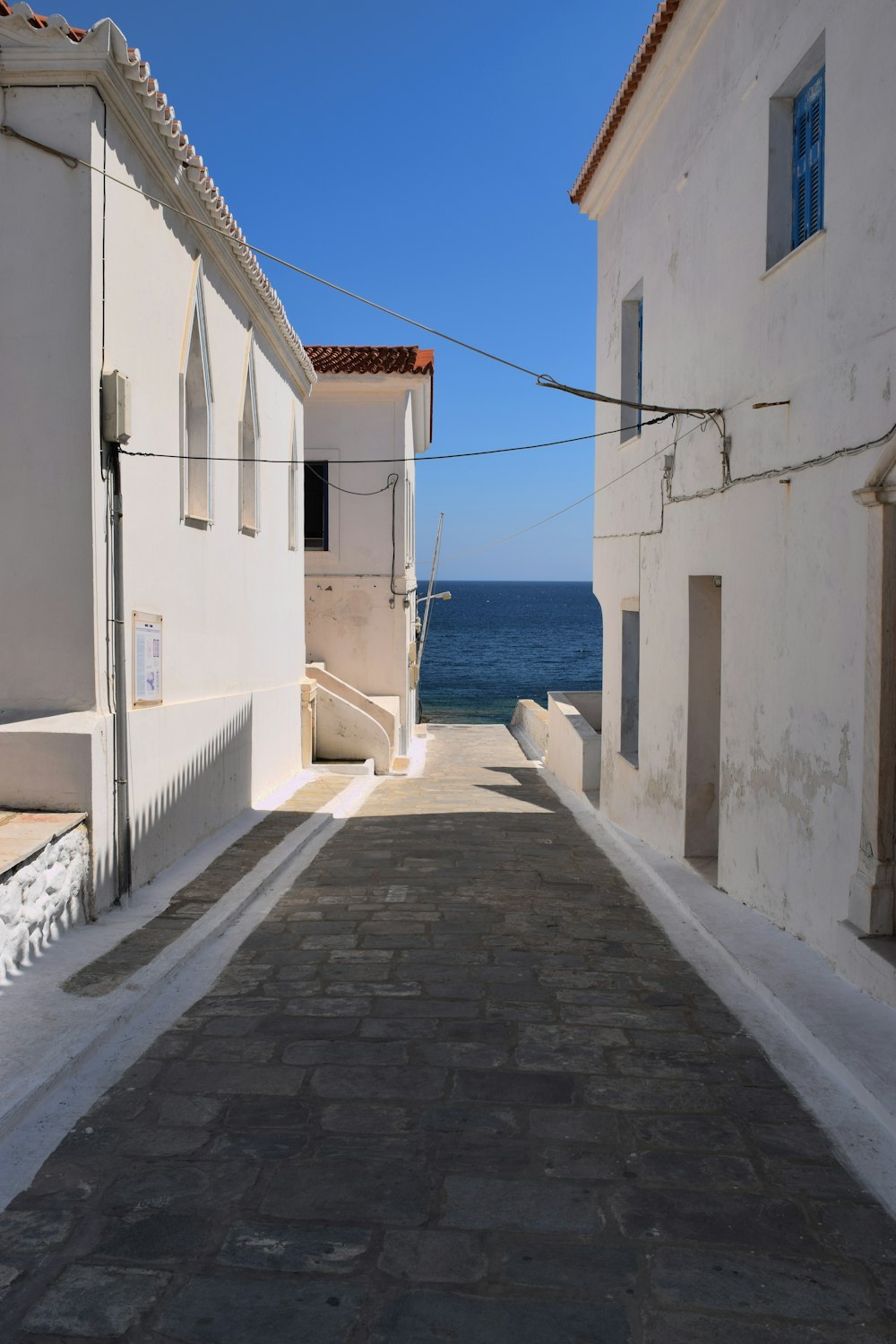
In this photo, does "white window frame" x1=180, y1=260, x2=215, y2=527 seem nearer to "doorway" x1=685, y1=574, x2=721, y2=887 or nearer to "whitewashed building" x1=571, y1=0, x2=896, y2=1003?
"whitewashed building" x1=571, y1=0, x2=896, y2=1003

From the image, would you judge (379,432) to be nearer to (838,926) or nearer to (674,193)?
(674,193)

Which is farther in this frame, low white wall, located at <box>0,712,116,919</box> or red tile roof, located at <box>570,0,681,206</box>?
red tile roof, located at <box>570,0,681,206</box>

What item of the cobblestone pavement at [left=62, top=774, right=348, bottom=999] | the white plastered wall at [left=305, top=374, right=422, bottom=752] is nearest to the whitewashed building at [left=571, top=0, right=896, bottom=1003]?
the cobblestone pavement at [left=62, top=774, right=348, bottom=999]

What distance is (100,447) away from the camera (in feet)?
24.0

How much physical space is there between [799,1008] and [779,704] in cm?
256

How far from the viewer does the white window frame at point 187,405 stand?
968cm

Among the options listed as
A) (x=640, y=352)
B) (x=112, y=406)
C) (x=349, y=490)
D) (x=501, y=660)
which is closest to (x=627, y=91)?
(x=640, y=352)

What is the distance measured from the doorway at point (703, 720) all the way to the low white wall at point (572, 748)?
20.5ft

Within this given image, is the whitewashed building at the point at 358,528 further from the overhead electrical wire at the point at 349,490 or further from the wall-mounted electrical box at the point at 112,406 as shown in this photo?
the wall-mounted electrical box at the point at 112,406

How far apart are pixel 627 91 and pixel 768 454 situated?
5.44 meters

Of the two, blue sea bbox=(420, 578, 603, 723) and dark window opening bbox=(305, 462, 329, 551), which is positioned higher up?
dark window opening bbox=(305, 462, 329, 551)

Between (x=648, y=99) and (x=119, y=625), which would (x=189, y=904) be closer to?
(x=119, y=625)

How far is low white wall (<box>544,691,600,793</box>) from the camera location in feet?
54.5

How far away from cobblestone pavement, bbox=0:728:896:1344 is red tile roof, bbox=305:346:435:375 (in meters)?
18.4
